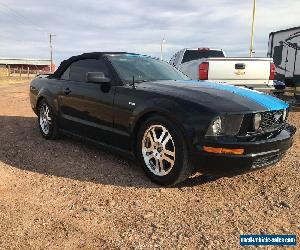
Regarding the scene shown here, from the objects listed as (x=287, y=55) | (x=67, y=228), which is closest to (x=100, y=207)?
(x=67, y=228)

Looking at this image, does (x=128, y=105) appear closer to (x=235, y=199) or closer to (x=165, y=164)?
(x=165, y=164)

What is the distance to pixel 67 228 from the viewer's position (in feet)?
10.9

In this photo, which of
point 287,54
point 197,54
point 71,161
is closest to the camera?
point 71,161

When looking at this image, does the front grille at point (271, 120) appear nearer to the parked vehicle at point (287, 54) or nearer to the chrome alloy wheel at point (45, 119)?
the chrome alloy wheel at point (45, 119)

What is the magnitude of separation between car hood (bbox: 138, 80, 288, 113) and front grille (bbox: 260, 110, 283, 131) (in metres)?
0.06

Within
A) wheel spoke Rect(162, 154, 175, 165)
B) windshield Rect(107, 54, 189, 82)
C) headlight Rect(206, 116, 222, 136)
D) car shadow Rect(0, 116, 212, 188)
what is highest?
windshield Rect(107, 54, 189, 82)

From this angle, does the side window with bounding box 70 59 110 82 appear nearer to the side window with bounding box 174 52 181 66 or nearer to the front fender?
the front fender

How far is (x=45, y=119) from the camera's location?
6.62m

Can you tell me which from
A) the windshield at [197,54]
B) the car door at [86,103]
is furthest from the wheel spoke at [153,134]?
the windshield at [197,54]

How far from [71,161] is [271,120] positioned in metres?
2.73

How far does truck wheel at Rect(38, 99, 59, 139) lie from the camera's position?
20.6 feet

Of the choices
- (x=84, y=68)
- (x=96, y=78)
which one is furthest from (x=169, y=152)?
(x=84, y=68)

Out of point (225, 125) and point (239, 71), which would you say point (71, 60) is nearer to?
point (225, 125)

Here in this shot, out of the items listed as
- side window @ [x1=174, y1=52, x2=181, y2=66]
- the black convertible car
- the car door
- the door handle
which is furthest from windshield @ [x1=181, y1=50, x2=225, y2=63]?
the door handle
